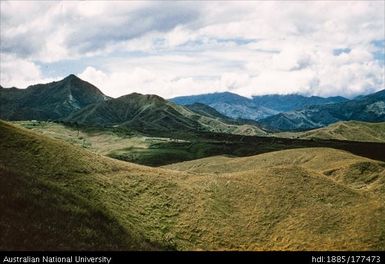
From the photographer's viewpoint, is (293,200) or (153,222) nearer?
(153,222)

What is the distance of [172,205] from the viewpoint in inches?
3113

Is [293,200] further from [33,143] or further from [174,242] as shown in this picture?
[33,143]

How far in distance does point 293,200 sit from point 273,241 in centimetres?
1420

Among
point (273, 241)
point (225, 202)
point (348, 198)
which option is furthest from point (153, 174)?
point (348, 198)

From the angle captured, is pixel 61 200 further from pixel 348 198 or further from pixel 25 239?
pixel 348 198

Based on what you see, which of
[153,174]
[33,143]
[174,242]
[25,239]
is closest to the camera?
[25,239]

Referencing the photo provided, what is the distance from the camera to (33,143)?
3268 inches

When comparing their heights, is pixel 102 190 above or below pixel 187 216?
above

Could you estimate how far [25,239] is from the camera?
4444cm

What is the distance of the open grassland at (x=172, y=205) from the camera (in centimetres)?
5650

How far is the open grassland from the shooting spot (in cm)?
5650

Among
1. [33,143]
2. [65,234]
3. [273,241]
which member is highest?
[33,143]
